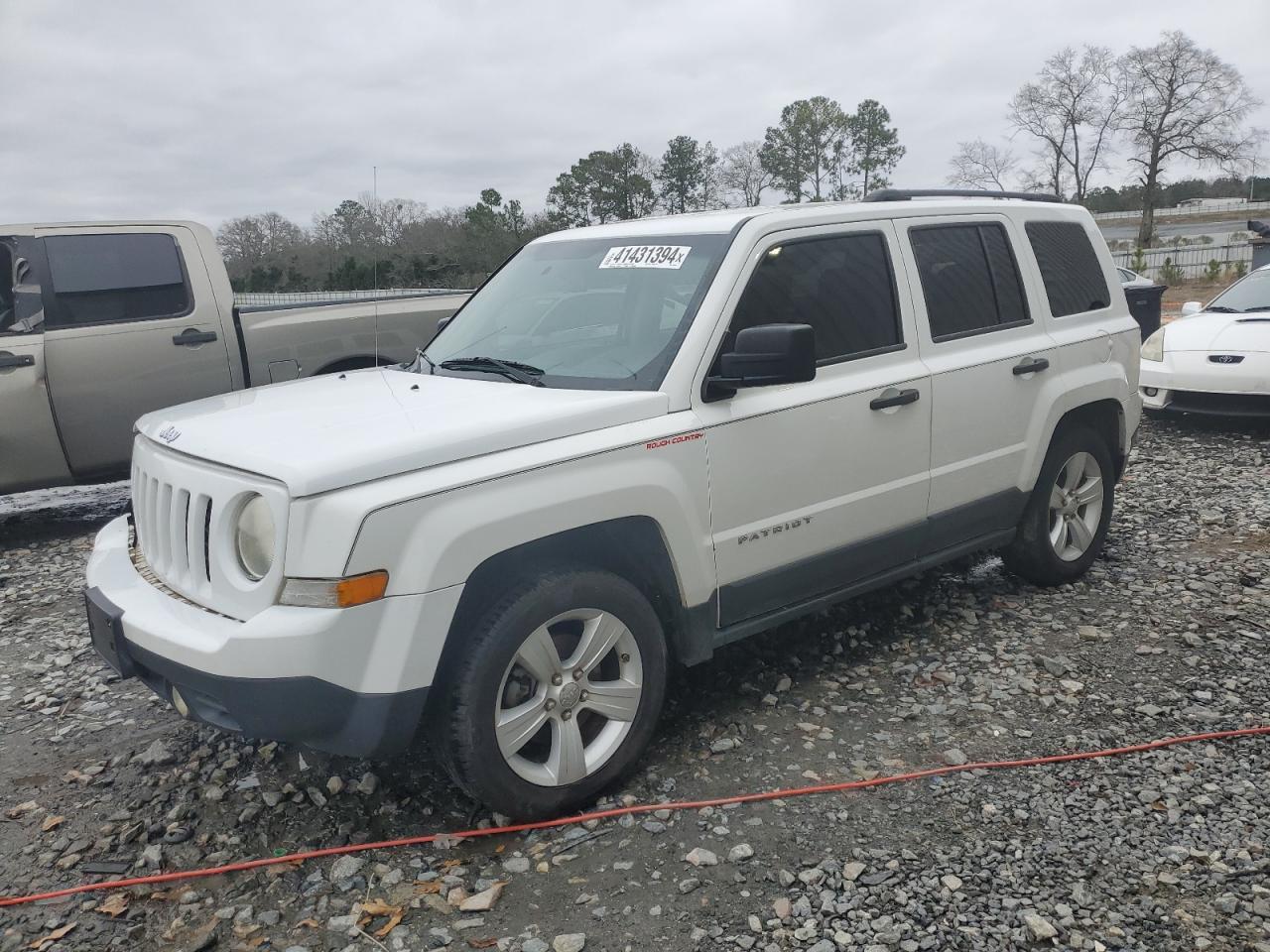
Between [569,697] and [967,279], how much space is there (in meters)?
2.67

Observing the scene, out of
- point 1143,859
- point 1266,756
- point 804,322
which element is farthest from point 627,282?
point 1266,756

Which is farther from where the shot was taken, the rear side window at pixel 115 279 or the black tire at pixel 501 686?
the rear side window at pixel 115 279

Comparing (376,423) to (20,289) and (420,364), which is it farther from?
(20,289)

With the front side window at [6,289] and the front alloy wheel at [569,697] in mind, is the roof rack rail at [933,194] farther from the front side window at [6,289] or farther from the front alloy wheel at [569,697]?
the front side window at [6,289]

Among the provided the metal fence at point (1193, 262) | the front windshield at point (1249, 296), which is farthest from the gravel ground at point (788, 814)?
the metal fence at point (1193, 262)

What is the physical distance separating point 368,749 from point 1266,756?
3030 millimetres

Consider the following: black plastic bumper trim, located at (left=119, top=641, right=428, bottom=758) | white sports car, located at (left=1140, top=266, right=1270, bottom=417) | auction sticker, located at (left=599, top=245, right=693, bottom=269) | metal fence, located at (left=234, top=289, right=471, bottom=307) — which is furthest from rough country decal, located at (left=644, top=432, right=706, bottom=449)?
white sports car, located at (left=1140, top=266, right=1270, bottom=417)

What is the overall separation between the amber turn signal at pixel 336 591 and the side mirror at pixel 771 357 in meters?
1.36

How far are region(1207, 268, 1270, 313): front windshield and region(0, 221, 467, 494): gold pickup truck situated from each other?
7248mm

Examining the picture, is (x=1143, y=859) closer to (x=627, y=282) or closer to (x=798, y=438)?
(x=798, y=438)

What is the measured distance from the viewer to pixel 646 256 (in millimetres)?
3945

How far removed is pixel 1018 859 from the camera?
298 centimetres

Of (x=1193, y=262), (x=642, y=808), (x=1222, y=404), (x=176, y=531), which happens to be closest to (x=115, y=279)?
(x=176, y=531)

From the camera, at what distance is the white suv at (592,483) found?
9.14 ft
